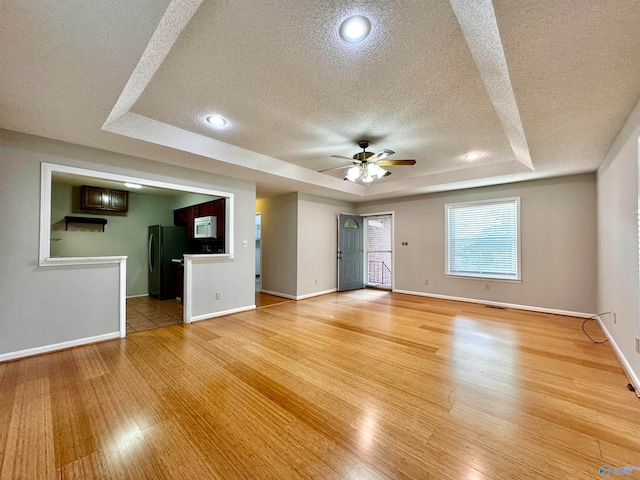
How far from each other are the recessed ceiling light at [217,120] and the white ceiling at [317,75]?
110 mm

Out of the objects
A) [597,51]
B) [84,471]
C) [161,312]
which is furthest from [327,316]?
[597,51]

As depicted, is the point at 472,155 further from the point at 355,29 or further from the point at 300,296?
the point at 300,296

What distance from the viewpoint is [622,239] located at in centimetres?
270

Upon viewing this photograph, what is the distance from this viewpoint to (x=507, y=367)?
8.62ft

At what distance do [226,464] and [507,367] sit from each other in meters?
2.66

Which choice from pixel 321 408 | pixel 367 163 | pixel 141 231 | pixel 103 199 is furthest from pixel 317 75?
pixel 141 231

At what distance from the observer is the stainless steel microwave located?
526 centimetres

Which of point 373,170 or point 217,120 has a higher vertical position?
point 217,120

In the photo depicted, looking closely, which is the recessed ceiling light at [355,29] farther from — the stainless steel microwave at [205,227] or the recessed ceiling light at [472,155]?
the stainless steel microwave at [205,227]

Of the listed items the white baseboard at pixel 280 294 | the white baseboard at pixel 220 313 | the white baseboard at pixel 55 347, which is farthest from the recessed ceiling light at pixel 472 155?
the white baseboard at pixel 55 347

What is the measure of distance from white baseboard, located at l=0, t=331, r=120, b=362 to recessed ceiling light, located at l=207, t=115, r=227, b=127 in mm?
2941

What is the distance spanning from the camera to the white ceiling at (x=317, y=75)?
1.41m

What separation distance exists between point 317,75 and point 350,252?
203 inches

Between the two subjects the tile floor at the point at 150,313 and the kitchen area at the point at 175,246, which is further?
the kitchen area at the point at 175,246
